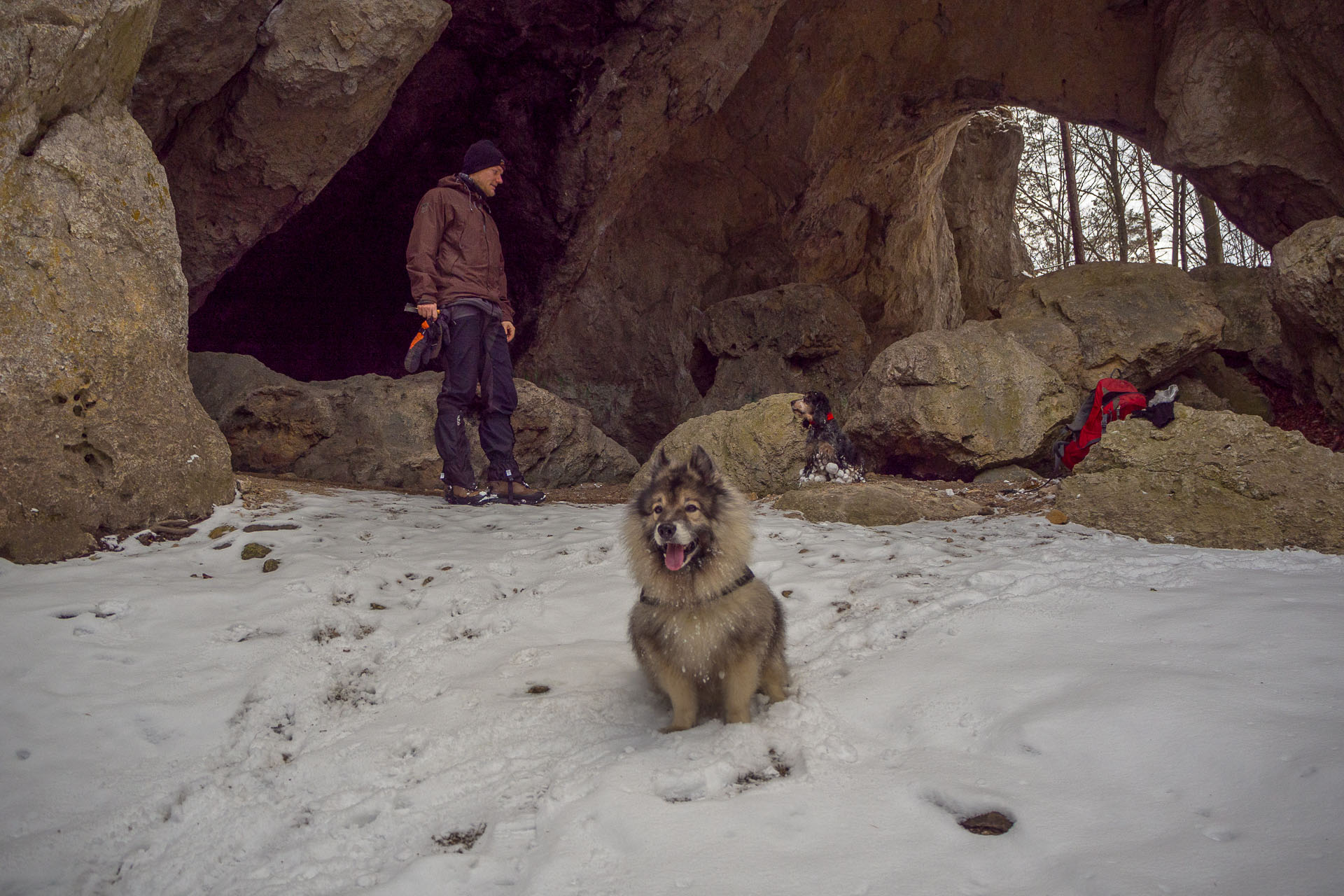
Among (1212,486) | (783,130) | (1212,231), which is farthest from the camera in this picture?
(1212,231)

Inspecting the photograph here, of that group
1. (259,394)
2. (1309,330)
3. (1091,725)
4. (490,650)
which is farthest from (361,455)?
(1309,330)

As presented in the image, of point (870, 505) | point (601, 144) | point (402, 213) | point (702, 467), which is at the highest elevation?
point (601, 144)

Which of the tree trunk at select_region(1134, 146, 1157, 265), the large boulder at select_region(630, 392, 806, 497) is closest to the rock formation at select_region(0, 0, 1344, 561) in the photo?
the large boulder at select_region(630, 392, 806, 497)

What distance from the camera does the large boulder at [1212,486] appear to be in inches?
173

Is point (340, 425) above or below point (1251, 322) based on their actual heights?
below

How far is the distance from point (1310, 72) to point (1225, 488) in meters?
5.93

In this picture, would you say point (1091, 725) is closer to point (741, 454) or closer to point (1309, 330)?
point (741, 454)

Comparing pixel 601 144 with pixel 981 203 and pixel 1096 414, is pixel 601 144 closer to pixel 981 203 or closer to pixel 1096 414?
pixel 1096 414

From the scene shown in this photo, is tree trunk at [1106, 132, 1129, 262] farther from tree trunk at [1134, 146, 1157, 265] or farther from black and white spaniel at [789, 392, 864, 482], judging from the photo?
black and white spaniel at [789, 392, 864, 482]

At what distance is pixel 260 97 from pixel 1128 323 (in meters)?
9.03

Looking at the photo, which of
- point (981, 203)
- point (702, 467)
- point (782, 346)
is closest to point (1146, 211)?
point (981, 203)

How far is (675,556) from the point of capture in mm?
2891

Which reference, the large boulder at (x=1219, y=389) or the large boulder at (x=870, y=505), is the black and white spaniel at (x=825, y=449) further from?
the large boulder at (x=1219, y=389)

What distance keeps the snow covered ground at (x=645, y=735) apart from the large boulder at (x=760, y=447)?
2.91 metres
